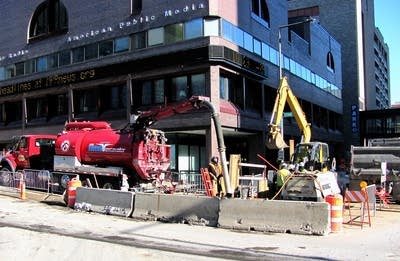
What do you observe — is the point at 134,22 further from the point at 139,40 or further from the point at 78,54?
the point at 78,54

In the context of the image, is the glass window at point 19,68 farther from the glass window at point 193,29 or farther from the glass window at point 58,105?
the glass window at point 193,29

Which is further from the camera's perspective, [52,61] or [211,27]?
[52,61]

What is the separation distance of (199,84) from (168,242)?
824 inches

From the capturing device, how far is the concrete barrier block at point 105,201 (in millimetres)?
17016

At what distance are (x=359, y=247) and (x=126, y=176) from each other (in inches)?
490

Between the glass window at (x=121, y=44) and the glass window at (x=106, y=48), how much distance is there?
0.43 metres

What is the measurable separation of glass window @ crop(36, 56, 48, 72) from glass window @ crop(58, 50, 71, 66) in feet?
6.57

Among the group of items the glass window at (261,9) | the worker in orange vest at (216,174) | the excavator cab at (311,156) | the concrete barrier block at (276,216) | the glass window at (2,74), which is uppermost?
the glass window at (261,9)

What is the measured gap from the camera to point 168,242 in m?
12.0

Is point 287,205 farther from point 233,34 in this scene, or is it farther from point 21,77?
point 21,77

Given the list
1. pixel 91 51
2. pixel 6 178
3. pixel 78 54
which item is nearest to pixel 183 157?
pixel 91 51

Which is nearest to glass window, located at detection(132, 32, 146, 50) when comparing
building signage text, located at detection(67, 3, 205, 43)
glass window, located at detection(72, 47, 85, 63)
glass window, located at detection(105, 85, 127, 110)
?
building signage text, located at detection(67, 3, 205, 43)

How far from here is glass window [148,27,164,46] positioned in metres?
33.5

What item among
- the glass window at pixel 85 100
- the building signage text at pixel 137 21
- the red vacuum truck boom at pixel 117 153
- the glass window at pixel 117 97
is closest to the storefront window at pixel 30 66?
the building signage text at pixel 137 21
